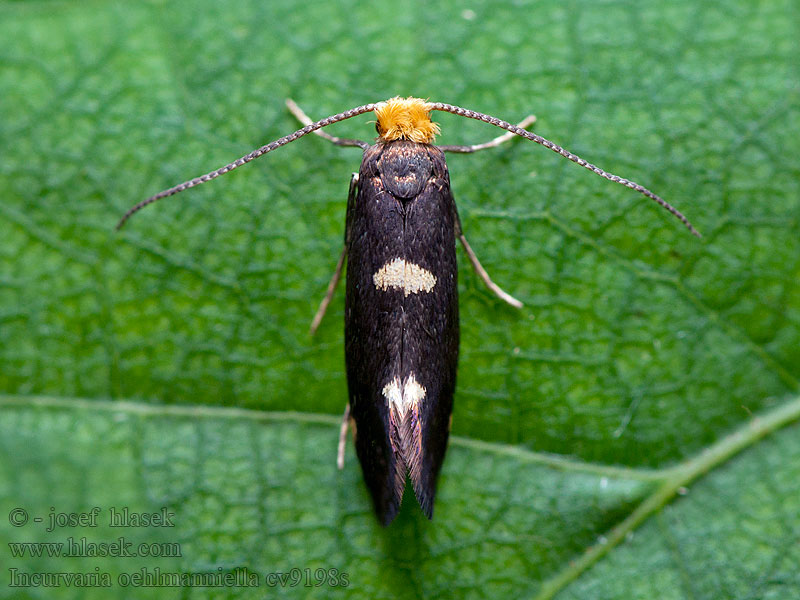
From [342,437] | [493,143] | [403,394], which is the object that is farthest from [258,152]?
[342,437]

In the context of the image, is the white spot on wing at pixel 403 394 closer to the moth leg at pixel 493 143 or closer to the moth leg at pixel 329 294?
the moth leg at pixel 329 294

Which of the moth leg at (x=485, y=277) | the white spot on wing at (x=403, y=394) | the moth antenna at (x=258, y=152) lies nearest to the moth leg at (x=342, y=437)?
the white spot on wing at (x=403, y=394)

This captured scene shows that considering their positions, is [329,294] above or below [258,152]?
below

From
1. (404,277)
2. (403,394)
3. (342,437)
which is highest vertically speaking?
(404,277)

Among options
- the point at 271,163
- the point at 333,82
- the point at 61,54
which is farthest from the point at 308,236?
the point at 61,54

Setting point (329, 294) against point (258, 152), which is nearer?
point (258, 152)

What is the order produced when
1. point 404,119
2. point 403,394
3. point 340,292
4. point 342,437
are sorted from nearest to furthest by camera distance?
point 403,394 → point 404,119 → point 342,437 → point 340,292

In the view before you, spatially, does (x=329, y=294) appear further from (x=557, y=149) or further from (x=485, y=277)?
(x=557, y=149)
